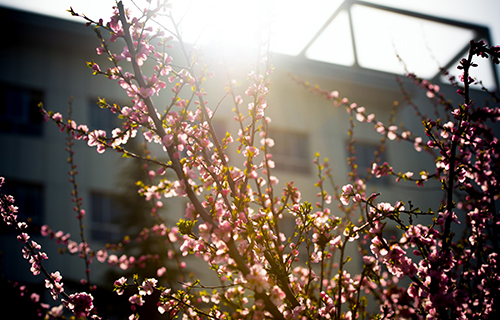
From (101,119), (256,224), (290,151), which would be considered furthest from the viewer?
(290,151)

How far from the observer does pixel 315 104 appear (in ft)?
57.0

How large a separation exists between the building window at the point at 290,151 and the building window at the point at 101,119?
573 centimetres

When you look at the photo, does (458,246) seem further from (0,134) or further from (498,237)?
(0,134)

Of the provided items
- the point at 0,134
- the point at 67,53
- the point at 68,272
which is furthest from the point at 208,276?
the point at 67,53

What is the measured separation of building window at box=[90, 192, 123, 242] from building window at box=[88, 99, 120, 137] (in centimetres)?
216

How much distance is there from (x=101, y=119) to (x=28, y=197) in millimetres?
3376

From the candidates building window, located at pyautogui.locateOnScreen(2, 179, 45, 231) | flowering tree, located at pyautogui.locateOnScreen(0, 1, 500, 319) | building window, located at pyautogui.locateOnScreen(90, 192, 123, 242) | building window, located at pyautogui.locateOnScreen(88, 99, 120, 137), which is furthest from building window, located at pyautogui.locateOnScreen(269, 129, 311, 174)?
flowering tree, located at pyautogui.locateOnScreen(0, 1, 500, 319)

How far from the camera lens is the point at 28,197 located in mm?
11922

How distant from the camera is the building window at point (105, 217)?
40.3 feet

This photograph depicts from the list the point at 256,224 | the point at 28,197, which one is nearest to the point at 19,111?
the point at 28,197

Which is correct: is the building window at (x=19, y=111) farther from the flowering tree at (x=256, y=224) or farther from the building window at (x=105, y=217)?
the flowering tree at (x=256, y=224)

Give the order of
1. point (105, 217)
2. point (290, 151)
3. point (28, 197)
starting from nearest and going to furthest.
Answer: point (28, 197) → point (105, 217) → point (290, 151)

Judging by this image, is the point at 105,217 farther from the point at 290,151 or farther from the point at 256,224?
the point at 256,224

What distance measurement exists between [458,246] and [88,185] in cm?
1140
